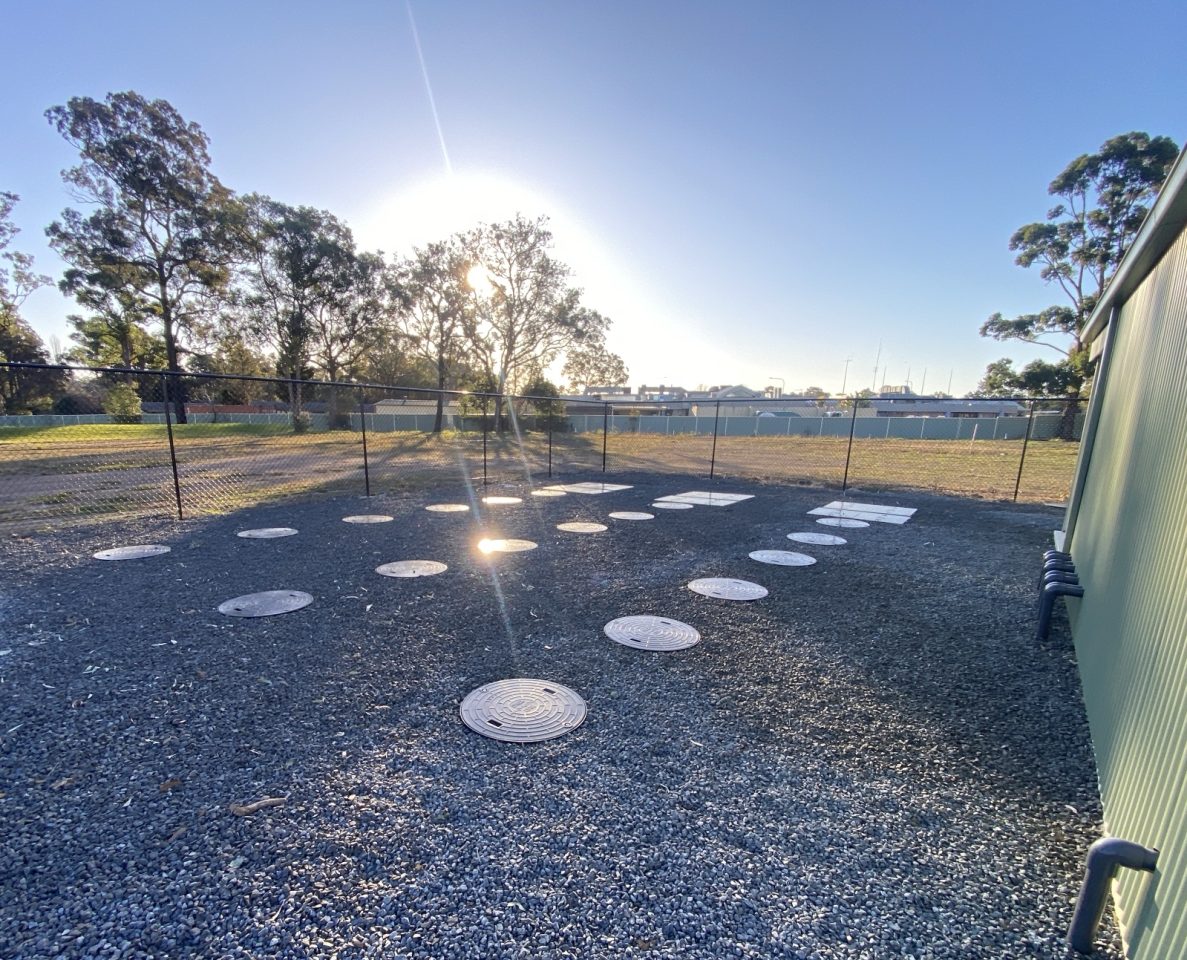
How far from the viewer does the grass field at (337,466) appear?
319 inches

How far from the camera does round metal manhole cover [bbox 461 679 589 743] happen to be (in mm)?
2193

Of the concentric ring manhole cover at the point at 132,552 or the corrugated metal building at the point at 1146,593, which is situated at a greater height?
the corrugated metal building at the point at 1146,593

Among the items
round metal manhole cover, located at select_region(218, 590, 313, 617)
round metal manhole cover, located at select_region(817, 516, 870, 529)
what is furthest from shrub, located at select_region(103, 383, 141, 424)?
→ round metal manhole cover, located at select_region(817, 516, 870, 529)

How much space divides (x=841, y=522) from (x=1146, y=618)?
5069mm

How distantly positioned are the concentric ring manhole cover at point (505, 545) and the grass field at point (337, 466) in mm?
3505

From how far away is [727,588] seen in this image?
4.08 meters

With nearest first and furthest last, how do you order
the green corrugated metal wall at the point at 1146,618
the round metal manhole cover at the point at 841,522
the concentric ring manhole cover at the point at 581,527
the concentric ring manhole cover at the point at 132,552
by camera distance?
the green corrugated metal wall at the point at 1146,618, the concentric ring manhole cover at the point at 132,552, the concentric ring manhole cover at the point at 581,527, the round metal manhole cover at the point at 841,522

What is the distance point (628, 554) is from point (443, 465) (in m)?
9.18

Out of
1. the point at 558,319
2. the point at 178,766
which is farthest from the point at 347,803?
the point at 558,319

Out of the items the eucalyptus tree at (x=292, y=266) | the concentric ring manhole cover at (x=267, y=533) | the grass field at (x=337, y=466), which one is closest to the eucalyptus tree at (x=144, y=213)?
the eucalyptus tree at (x=292, y=266)

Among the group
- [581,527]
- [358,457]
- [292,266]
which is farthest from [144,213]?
[581,527]

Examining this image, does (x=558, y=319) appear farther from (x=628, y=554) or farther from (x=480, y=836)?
(x=480, y=836)

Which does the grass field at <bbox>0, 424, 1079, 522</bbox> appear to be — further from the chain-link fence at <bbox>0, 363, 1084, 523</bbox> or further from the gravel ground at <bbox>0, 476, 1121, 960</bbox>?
the gravel ground at <bbox>0, 476, 1121, 960</bbox>

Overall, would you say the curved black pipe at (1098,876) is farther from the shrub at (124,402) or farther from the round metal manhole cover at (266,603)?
the shrub at (124,402)
